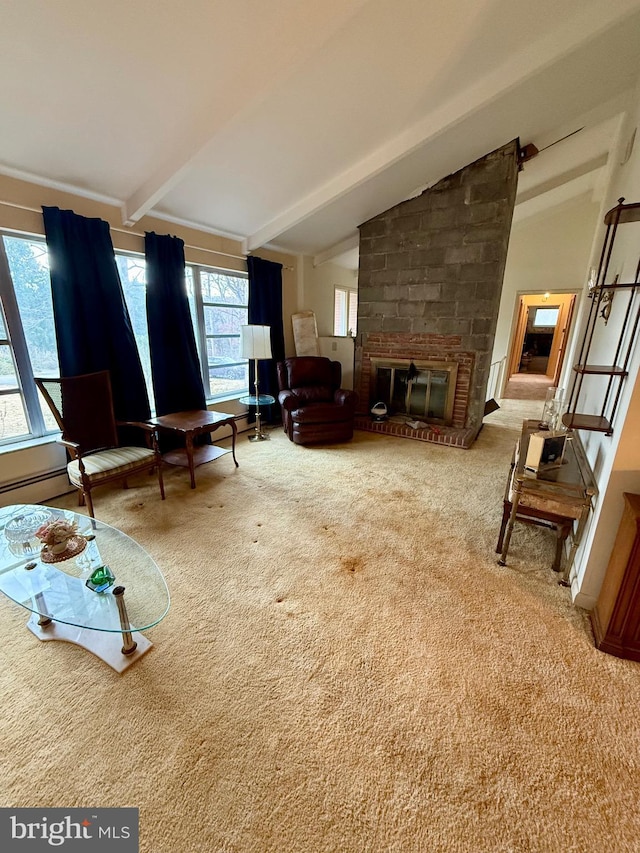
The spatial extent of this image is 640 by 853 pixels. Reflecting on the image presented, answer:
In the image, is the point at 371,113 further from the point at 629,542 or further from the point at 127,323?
the point at 629,542

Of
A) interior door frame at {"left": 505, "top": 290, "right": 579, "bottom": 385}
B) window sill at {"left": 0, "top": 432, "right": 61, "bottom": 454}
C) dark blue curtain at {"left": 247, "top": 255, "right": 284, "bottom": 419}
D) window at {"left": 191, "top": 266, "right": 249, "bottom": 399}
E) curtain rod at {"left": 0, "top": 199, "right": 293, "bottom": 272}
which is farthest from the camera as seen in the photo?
interior door frame at {"left": 505, "top": 290, "right": 579, "bottom": 385}

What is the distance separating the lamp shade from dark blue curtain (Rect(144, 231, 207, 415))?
1.67 feet

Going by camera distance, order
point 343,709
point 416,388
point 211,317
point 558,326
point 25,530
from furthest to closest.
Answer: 1. point 558,326
2. point 416,388
3. point 211,317
4. point 25,530
5. point 343,709

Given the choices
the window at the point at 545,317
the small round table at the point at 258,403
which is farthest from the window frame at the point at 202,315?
the window at the point at 545,317

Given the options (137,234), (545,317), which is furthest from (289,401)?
(545,317)

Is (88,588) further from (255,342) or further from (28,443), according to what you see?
(255,342)

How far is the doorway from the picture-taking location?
669cm

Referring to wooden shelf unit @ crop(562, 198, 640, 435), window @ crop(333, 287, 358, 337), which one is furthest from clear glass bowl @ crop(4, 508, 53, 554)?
window @ crop(333, 287, 358, 337)

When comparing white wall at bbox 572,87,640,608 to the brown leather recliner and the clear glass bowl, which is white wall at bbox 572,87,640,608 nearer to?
the brown leather recliner

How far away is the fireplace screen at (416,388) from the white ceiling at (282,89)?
6.86 ft

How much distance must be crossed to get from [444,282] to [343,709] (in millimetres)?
4144

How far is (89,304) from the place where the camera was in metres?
2.69

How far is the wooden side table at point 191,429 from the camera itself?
9.46 ft

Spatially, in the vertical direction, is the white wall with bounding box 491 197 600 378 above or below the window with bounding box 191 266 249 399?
above
